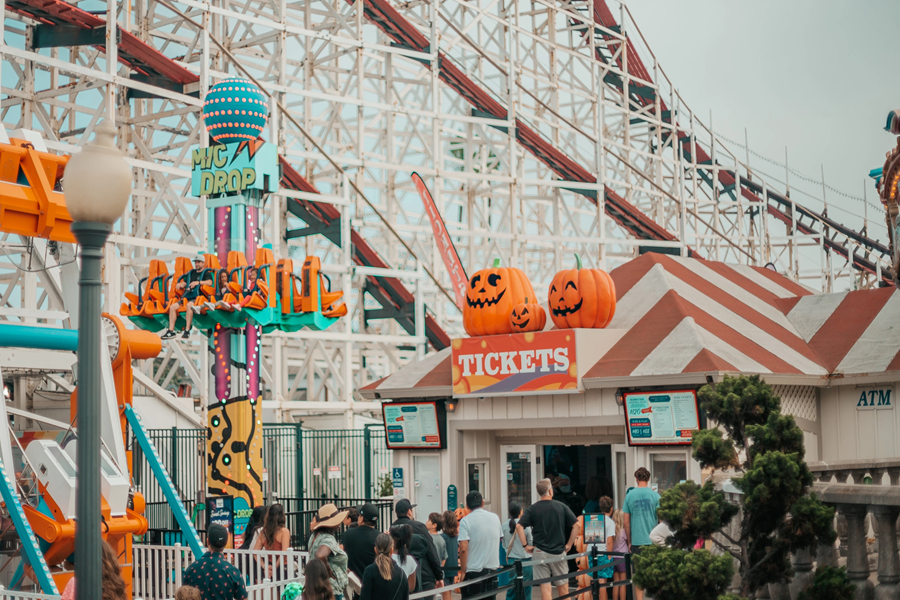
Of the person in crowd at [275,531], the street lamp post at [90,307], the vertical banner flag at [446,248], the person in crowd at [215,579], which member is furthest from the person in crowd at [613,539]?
the vertical banner flag at [446,248]

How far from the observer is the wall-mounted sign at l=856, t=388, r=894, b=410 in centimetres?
1338

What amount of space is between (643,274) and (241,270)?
5864mm

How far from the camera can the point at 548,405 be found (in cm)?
1430

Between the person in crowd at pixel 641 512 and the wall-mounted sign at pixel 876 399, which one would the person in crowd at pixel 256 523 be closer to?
the person in crowd at pixel 641 512

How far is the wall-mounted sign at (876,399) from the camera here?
43.9ft

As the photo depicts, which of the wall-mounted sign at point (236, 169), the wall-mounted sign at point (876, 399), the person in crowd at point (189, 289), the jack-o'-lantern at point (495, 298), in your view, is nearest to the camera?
the wall-mounted sign at point (876, 399)

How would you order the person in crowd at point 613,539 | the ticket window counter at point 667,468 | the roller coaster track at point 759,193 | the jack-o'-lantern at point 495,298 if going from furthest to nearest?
the roller coaster track at point 759,193 < the jack-o'-lantern at point 495,298 < the ticket window counter at point 667,468 < the person in crowd at point 613,539

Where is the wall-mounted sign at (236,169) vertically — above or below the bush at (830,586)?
above

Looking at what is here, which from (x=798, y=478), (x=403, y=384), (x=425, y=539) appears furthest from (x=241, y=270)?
(x=798, y=478)

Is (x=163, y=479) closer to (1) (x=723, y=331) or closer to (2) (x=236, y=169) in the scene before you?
(2) (x=236, y=169)

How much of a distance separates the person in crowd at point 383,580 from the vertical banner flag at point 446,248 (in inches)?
505

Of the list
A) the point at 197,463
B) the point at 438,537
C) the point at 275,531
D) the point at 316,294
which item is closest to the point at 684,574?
the point at 438,537

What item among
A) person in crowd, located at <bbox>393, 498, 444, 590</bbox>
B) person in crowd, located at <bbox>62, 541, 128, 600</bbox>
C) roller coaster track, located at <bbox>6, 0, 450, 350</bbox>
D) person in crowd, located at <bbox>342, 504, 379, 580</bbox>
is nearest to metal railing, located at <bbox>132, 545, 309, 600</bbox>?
person in crowd, located at <bbox>342, 504, 379, 580</bbox>

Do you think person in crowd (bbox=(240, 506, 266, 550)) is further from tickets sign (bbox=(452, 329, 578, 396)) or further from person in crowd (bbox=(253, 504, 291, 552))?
tickets sign (bbox=(452, 329, 578, 396))
